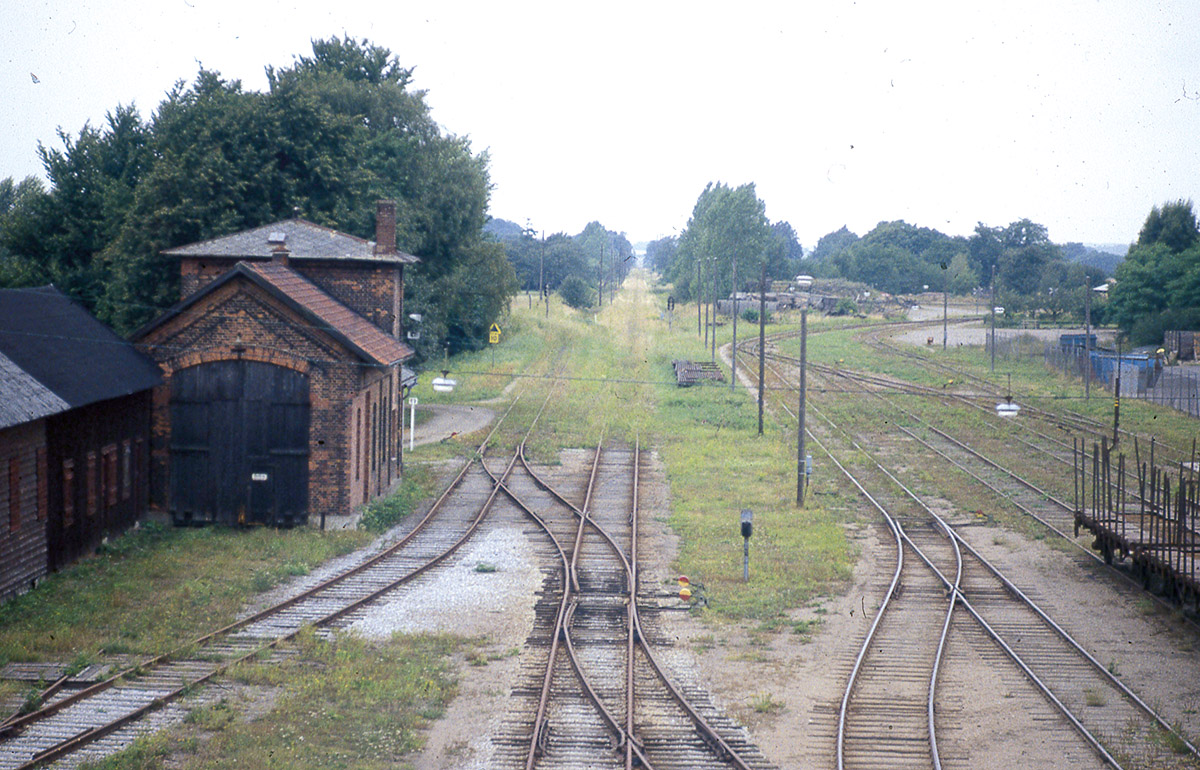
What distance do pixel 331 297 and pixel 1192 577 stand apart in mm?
19842

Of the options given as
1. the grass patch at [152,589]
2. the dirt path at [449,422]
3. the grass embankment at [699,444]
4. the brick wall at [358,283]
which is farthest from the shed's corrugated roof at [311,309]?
the dirt path at [449,422]

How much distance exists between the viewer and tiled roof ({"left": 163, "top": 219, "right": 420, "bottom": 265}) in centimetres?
2473

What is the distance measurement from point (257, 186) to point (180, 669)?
78.0 feet

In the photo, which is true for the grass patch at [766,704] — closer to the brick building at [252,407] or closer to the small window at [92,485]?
the brick building at [252,407]

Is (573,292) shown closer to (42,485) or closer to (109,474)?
(109,474)

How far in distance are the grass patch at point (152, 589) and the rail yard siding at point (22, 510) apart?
0.36 meters

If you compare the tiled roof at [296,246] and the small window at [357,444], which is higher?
the tiled roof at [296,246]

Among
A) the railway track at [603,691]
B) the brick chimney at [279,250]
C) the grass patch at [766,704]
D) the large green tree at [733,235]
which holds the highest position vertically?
the large green tree at [733,235]

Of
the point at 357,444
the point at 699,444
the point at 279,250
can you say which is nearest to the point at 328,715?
the point at 357,444

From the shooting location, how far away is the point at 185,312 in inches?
872

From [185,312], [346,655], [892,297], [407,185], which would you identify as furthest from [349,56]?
[892,297]

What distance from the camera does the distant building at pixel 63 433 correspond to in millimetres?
16156

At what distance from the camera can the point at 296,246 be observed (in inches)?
1017

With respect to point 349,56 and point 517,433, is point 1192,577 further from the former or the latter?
point 349,56
